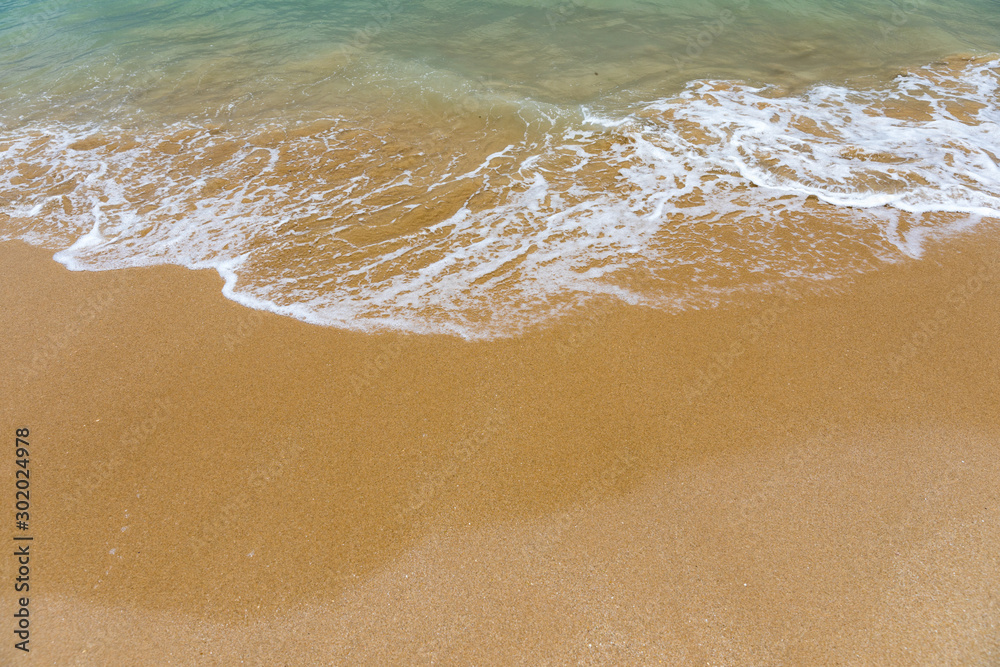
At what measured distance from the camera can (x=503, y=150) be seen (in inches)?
326

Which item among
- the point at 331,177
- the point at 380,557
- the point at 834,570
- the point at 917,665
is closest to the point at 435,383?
the point at 380,557

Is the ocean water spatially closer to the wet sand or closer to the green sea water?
the green sea water

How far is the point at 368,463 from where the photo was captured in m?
4.10

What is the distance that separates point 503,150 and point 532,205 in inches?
75.8

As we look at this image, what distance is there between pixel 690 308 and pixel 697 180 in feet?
9.47

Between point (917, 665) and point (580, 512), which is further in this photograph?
point (580, 512)

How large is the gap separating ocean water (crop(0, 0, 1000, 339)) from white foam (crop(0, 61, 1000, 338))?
4cm

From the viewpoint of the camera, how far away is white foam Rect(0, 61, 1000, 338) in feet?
18.5

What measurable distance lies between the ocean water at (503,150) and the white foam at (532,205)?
0.04m

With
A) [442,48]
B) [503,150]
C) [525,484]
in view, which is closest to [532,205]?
[503,150]

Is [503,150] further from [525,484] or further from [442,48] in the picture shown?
[525,484]

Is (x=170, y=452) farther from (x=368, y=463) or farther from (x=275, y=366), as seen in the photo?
(x=368, y=463)

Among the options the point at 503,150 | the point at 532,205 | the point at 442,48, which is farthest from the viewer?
the point at 442,48

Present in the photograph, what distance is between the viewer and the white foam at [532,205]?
5.64 metres
